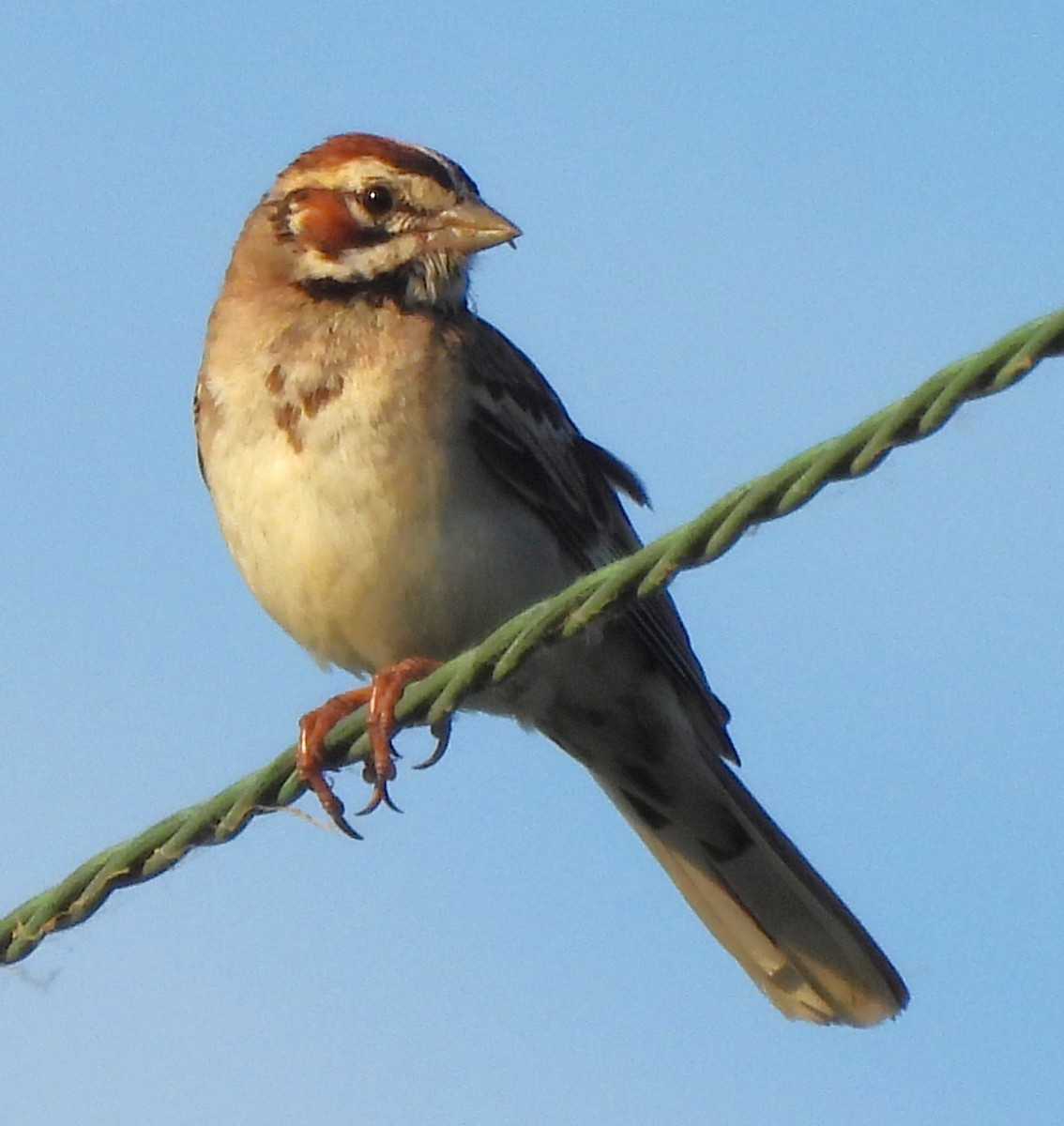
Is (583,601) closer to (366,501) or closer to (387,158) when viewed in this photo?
(366,501)

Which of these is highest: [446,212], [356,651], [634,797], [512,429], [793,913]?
[446,212]

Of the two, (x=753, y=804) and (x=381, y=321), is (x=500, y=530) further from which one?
(x=753, y=804)

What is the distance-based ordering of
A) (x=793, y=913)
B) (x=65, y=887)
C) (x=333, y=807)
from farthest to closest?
(x=793, y=913)
(x=333, y=807)
(x=65, y=887)

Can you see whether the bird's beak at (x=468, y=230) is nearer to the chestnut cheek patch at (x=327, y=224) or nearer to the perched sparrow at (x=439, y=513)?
the perched sparrow at (x=439, y=513)

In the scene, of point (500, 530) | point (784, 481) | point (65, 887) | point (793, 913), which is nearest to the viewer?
point (784, 481)

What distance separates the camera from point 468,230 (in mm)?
7414

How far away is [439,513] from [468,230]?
1100mm

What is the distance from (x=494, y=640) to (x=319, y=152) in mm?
3705

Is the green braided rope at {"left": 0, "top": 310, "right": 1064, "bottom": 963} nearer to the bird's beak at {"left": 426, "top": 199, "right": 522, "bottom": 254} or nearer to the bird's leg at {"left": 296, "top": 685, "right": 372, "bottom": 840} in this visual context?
the bird's leg at {"left": 296, "top": 685, "right": 372, "bottom": 840}

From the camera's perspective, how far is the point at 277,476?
6.77 m

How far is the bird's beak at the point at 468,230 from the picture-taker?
739 cm

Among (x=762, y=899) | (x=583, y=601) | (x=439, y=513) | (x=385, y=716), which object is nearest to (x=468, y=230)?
(x=439, y=513)

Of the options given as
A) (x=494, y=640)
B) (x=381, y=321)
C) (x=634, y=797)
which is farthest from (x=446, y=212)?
(x=494, y=640)

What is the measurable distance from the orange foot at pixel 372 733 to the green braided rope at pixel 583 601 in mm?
249
